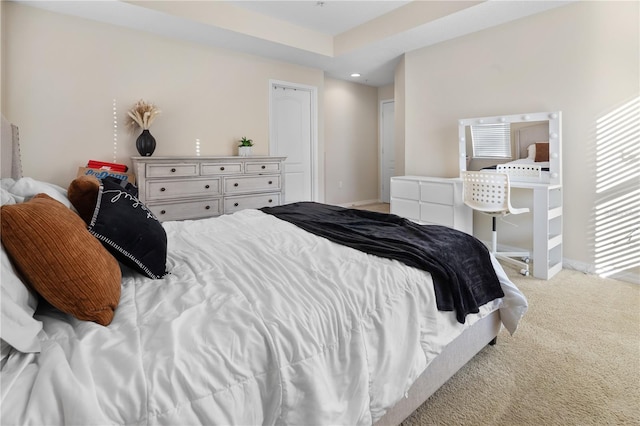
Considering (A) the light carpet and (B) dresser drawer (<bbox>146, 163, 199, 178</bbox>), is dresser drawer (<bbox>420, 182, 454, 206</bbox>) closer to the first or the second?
(A) the light carpet

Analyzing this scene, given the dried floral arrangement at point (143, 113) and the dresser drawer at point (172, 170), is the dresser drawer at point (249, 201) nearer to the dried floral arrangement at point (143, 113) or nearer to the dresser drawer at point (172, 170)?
the dresser drawer at point (172, 170)

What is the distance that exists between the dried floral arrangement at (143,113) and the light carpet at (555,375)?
369cm

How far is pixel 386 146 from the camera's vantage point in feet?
23.3

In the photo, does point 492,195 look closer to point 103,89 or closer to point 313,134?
point 313,134

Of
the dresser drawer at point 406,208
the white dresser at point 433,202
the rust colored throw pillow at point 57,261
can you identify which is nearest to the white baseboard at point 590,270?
the white dresser at point 433,202

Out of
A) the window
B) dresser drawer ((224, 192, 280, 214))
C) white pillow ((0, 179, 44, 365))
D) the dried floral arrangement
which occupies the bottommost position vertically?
white pillow ((0, 179, 44, 365))

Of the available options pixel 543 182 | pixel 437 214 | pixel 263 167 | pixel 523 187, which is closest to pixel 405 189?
pixel 437 214

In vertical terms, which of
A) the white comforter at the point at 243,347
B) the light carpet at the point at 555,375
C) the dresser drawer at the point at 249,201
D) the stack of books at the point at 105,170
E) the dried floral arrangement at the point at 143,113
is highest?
the dried floral arrangement at the point at 143,113

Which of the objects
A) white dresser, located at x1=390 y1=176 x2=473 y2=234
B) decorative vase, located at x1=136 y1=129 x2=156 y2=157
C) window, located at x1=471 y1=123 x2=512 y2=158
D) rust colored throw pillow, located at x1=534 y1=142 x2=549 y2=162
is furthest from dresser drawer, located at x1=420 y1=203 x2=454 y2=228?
decorative vase, located at x1=136 y1=129 x2=156 y2=157

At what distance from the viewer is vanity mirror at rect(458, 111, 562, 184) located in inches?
135

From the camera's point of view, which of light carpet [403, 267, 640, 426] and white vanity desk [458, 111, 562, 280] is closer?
light carpet [403, 267, 640, 426]

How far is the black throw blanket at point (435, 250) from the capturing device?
146 centimetres

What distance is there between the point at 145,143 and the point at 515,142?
155 inches

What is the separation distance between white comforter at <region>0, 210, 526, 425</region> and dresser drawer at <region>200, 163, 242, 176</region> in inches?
96.5
